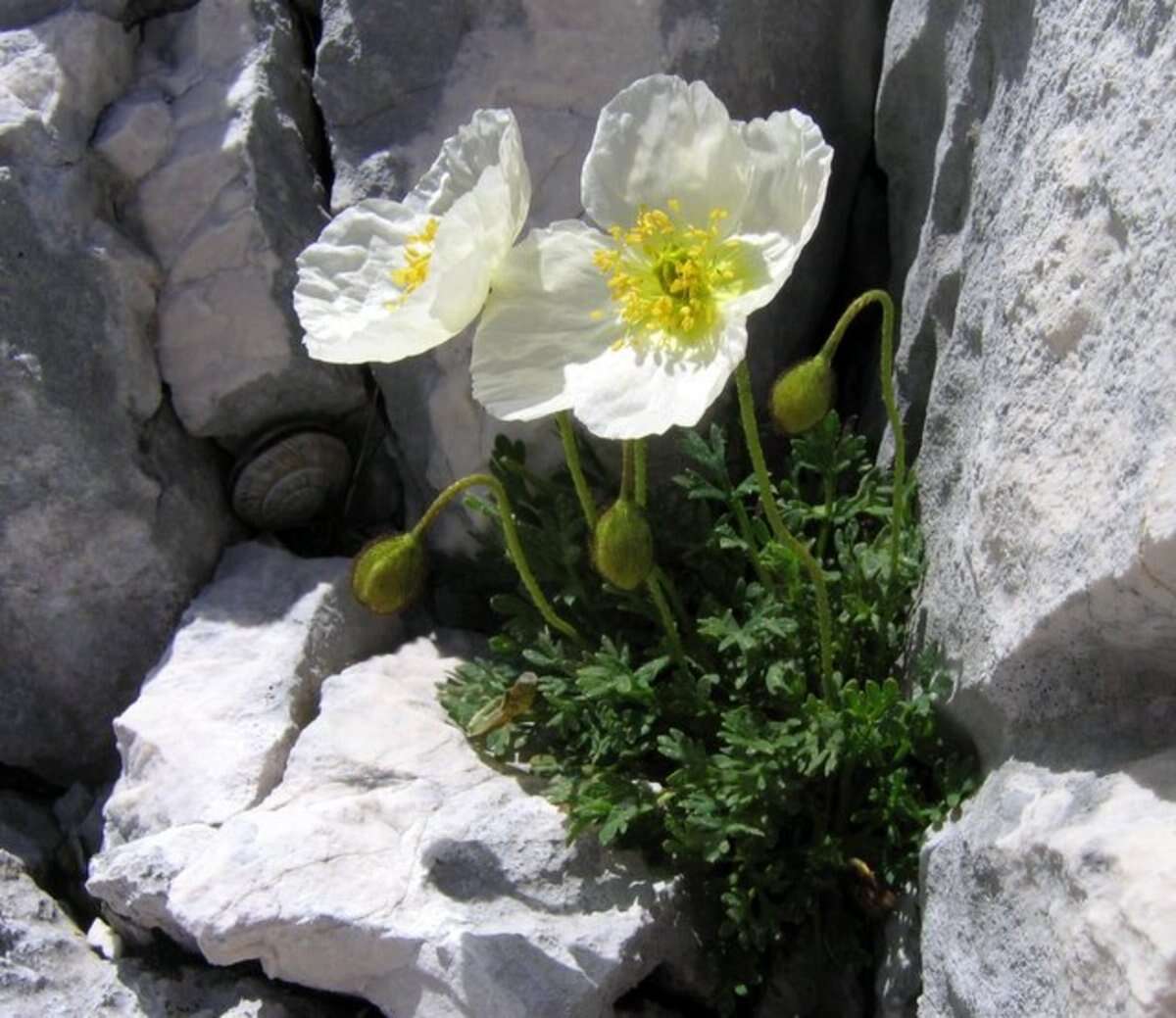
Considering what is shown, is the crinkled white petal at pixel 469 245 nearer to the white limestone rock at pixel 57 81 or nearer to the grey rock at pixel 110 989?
the grey rock at pixel 110 989

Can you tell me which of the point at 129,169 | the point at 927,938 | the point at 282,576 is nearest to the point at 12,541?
the point at 282,576

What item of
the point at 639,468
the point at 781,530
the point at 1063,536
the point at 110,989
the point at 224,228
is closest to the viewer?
the point at 1063,536

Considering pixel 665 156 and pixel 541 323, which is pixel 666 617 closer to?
pixel 541 323

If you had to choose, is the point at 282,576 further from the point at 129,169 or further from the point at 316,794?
the point at 129,169

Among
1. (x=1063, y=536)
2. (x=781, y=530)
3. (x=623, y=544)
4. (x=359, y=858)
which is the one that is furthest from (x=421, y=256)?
(x=1063, y=536)

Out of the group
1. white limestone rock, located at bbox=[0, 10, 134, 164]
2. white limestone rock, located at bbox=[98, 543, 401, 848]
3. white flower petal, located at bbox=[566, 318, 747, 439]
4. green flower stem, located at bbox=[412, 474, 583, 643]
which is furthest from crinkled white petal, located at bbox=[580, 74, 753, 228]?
white limestone rock, located at bbox=[0, 10, 134, 164]

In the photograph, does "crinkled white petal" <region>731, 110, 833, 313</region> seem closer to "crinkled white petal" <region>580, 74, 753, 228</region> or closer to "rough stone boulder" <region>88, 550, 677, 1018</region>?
"crinkled white petal" <region>580, 74, 753, 228</region>

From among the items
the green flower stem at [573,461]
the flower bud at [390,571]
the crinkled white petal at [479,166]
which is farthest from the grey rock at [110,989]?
the crinkled white petal at [479,166]
